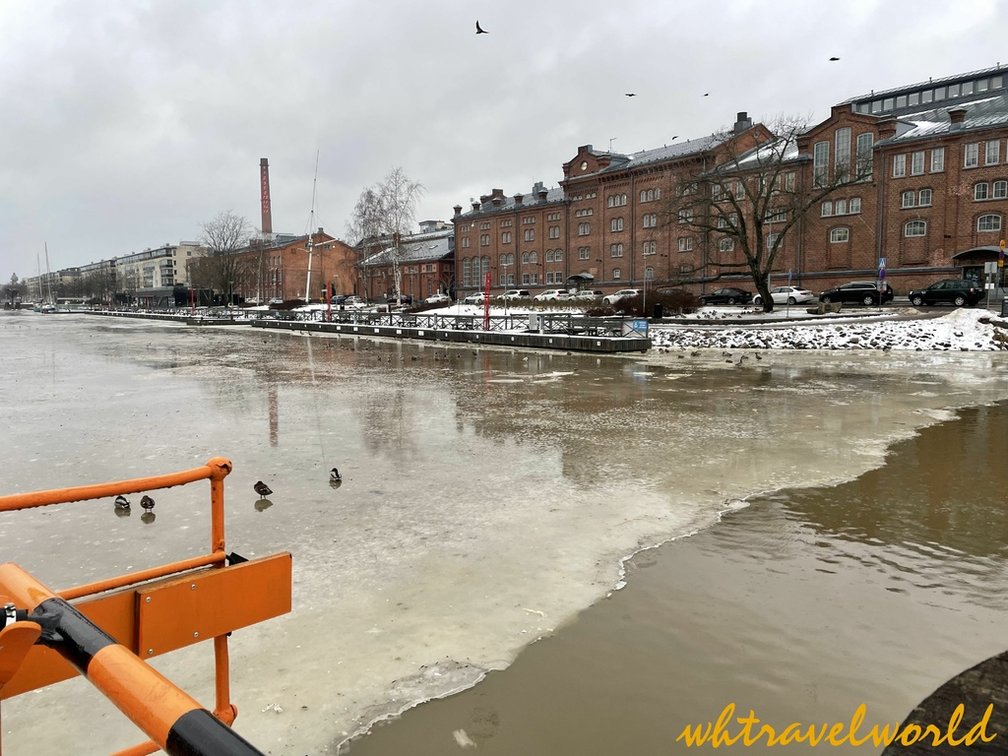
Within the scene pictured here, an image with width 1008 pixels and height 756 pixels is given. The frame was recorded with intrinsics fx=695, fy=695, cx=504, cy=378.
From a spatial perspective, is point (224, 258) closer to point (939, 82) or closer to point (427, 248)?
point (427, 248)

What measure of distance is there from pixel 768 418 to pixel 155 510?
33.5ft

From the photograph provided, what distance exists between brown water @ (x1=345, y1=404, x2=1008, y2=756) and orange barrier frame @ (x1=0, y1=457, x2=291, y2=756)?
989mm

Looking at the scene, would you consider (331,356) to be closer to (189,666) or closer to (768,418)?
(768,418)

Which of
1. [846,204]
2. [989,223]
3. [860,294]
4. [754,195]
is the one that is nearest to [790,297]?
[860,294]

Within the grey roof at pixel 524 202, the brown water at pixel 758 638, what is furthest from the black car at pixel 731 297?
the brown water at pixel 758 638

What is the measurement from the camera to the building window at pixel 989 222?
47.0 m

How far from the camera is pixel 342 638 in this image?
15.3ft

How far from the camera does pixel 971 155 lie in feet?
158

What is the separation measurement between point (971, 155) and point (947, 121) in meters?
5.12

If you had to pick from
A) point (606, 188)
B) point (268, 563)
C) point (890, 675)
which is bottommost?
point (890, 675)

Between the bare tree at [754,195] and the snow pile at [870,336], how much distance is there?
34.9 feet

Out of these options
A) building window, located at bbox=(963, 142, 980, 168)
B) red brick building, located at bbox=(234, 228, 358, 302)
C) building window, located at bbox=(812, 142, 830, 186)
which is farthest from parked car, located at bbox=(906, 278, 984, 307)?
red brick building, located at bbox=(234, 228, 358, 302)

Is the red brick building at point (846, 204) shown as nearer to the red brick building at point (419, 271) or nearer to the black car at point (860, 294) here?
the black car at point (860, 294)

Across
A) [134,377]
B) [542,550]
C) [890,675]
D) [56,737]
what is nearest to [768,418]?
[542,550]
